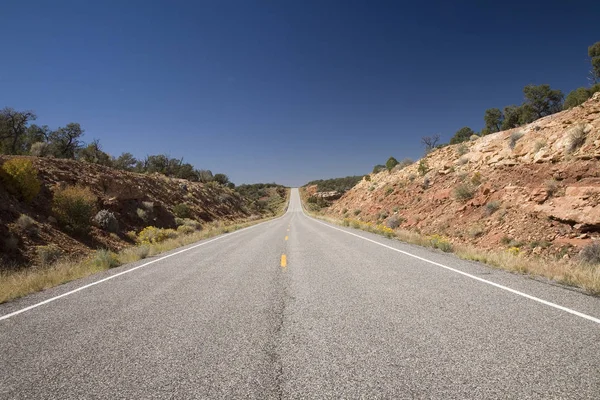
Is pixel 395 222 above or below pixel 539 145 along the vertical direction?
below

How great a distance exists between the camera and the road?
2.45m

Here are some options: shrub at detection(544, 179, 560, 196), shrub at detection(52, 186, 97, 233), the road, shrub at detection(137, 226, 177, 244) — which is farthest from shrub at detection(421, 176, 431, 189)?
shrub at detection(52, 186, 97, 233)

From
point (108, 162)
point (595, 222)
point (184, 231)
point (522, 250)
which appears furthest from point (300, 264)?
point (108, 162)

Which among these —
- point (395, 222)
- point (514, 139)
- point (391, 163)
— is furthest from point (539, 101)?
point (395, 222)

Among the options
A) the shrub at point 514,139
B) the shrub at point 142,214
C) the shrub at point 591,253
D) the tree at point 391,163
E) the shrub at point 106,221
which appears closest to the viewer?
the shrub at point 591,253

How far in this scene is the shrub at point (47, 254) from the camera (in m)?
11.5

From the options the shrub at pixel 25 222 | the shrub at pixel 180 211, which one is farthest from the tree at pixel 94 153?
the shrub at pixel 25 222

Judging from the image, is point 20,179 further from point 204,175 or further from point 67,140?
point 204,175

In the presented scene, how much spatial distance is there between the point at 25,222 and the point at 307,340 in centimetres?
1498

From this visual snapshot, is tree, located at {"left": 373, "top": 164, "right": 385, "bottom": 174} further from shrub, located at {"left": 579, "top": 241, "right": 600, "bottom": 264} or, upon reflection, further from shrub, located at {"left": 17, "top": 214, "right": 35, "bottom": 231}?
shrub, located at {"left": 17, "top": 214, "right": 35, "bottom": 231}

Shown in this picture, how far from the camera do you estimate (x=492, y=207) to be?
1441cm

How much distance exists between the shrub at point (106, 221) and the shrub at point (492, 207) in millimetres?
20338

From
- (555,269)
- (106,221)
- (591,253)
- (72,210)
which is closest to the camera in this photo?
(555,269)

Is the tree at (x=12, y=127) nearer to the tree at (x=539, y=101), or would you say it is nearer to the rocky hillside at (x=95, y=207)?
the rocky hillside at (x=95, y=207)
